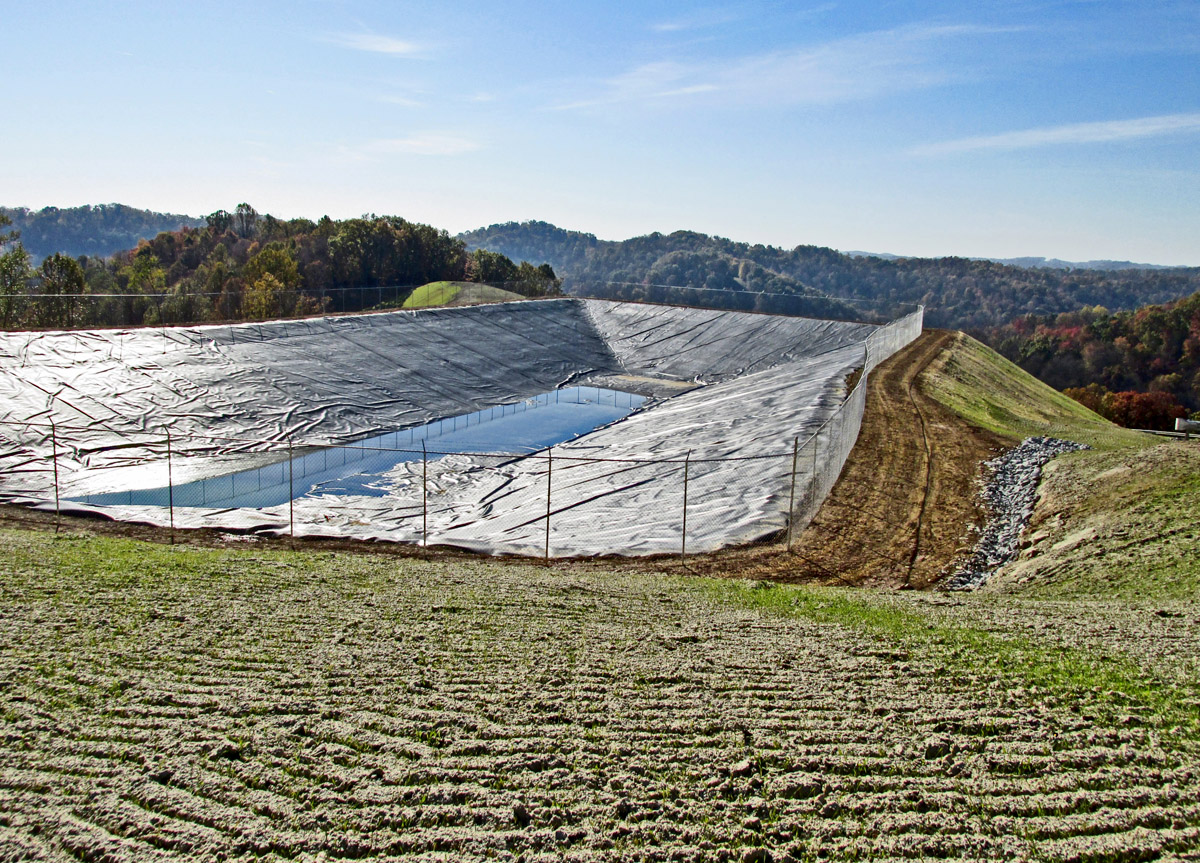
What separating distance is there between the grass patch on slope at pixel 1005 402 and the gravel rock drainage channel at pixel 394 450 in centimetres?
1436

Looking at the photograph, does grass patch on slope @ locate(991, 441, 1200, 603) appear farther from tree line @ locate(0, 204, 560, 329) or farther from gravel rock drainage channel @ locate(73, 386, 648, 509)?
tree line @ locate(0, 204, 560, 329)

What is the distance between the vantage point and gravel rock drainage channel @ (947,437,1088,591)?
1566 cm

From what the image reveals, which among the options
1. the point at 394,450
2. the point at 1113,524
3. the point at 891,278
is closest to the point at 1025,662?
the point at 1113,524

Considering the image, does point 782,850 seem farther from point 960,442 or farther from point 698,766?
point 960,442

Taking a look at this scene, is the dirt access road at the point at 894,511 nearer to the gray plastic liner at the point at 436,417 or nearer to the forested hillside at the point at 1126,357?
A: the gray plastic liner at the point at 436,417

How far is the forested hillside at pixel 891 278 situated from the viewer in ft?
406

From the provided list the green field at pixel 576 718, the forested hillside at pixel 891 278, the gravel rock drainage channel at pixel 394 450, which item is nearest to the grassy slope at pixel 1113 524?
the green field at pixel 576 718

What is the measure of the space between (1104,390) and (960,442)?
5350 cm

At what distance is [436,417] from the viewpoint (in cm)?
3291

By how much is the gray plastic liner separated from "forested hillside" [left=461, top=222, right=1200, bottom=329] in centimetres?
6889

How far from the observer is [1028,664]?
9148mm

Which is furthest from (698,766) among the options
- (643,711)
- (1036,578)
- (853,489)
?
(853,489)

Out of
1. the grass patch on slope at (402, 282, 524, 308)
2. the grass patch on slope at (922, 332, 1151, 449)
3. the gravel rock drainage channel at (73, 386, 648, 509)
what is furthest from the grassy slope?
the grass patch on slope at (402, 282, 524, 308)

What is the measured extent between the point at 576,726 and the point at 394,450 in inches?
304
